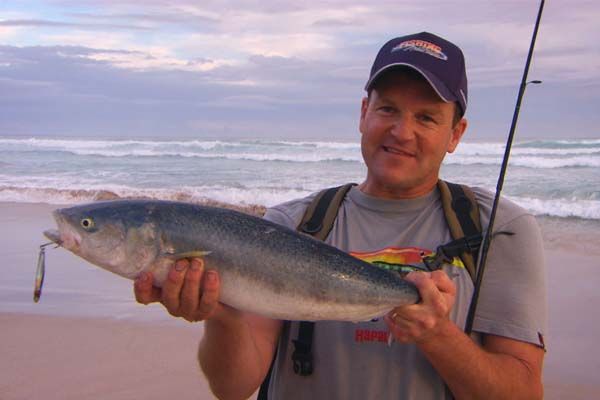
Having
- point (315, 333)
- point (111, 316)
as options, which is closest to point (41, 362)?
point (111, 316)

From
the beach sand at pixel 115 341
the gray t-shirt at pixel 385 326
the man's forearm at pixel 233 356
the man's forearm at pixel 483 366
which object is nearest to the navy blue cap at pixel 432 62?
the gray t-shirt at pixel 385 326

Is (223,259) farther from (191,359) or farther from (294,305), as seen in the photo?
(191,359)

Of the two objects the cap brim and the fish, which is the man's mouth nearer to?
the cap brim

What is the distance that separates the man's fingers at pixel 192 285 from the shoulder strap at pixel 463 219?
0.98 m

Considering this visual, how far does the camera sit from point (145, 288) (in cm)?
222

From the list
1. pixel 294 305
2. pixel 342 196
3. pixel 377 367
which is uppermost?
pixel 342 196

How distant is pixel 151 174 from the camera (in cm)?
2216

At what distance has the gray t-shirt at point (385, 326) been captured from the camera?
2.17 meters

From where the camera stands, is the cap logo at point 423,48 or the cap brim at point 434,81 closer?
the cap brim at point 434,81

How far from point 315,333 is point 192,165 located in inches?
949

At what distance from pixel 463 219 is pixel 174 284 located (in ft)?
3.84

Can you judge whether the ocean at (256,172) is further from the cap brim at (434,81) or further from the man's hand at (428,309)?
the man's hand at (428,309)

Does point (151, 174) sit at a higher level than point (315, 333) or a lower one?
lower

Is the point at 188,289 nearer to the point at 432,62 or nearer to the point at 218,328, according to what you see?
the point at 218,328
